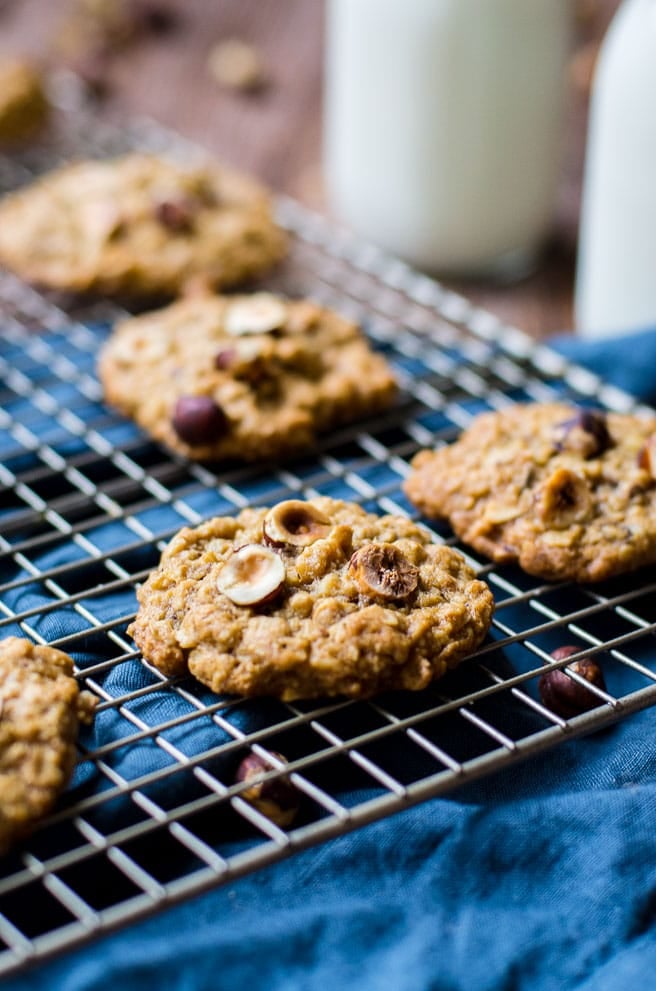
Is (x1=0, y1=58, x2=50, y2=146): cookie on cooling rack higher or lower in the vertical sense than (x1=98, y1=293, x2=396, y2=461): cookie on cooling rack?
higher

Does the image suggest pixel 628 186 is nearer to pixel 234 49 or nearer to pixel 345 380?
pixel 345 380

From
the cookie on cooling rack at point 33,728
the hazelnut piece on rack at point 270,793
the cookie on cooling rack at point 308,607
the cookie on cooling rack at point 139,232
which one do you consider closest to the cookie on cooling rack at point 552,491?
the cookie on cooling rack at point 308,607

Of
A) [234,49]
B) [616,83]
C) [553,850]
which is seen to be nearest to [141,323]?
Answer: [616,83]

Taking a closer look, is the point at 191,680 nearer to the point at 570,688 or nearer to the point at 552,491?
the point at 570,688

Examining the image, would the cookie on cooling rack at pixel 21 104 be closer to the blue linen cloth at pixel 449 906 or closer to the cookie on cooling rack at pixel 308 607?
the cookie on cooling rack at pixel 308 607

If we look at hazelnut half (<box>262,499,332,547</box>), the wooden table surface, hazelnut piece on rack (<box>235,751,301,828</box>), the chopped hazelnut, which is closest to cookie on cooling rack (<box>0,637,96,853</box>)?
hazelnut piece on rack (<box>235,751,301,828</box>)

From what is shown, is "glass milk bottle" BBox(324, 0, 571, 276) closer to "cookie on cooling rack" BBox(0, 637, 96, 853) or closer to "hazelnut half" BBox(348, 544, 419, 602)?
"hazelnut half" BBox(348, 544, 419, 602)

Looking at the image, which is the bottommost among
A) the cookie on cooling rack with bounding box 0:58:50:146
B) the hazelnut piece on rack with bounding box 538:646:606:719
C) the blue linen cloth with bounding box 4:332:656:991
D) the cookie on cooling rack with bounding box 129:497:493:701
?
the blue linen cloth with bounding box 4:332:656:991
